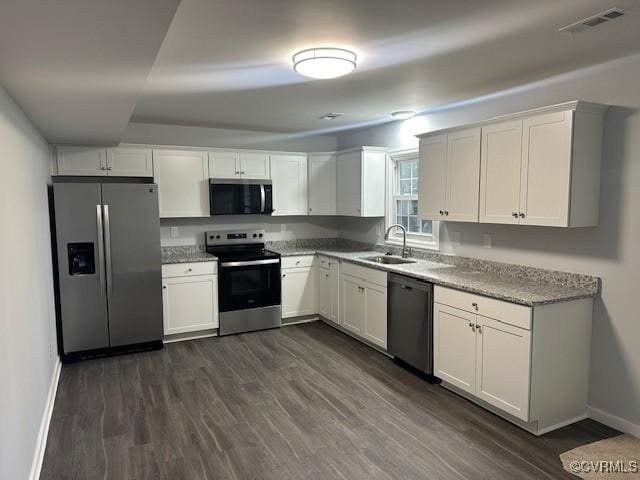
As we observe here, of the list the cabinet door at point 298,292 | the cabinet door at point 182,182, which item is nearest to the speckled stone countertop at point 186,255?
the cabinet door at point 182,182

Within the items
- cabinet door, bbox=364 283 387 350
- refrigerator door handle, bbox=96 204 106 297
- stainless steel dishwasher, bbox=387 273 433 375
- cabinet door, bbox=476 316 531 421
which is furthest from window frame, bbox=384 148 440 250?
refrigerator door handle, bbox=96 204 106 297

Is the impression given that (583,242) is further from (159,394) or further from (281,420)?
(159,394)

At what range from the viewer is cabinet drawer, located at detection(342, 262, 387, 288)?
167 inches

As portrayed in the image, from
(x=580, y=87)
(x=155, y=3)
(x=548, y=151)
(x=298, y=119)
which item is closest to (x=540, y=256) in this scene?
(x=548, y=151)

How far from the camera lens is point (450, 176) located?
12.5 ft

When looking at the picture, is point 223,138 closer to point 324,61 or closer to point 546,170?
point 324,61

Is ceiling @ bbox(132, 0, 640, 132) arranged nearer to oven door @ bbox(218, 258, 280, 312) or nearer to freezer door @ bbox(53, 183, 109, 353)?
freezer door @ bbox(53, 183, 109, 353)

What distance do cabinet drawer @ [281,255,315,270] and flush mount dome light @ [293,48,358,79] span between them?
2877 mm

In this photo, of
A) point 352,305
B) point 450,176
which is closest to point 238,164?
point 352,305

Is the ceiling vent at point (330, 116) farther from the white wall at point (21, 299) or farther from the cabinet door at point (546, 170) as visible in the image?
the white wall at point (21, 299)

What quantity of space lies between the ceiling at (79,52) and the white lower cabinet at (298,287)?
2792 mm

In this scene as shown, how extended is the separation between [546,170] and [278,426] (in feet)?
8.40

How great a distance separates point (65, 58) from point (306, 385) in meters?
2.87

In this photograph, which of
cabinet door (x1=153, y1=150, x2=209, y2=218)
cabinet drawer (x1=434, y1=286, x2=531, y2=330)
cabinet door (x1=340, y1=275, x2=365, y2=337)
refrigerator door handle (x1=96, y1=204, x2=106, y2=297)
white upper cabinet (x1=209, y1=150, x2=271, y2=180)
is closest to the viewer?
cabinet drawer (x1=434, y1=286, x2=531, y2=330)
